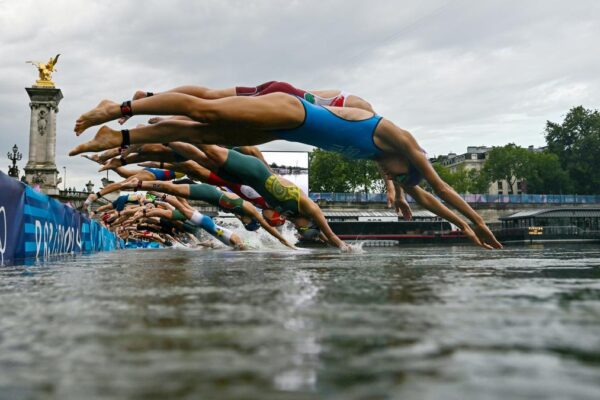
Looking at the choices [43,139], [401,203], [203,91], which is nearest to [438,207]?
[401,203]

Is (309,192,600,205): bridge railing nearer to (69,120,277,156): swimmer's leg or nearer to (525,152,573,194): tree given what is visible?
(525,152,573,194): tree

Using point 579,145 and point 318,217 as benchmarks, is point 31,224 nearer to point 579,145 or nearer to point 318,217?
point 318,217

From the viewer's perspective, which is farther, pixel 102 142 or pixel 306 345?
pixel 102 142

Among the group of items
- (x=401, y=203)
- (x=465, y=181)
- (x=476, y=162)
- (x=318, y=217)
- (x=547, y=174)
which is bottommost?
(x=318, y=217)

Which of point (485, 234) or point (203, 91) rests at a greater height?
point (203, 91)

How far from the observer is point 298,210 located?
33.3ft

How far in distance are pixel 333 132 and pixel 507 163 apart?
81.0 m

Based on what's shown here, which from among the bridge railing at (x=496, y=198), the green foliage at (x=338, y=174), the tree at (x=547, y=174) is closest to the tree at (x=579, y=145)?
the tree at (x=547, y=174)

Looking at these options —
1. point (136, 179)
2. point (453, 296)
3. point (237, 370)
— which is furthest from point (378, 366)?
point (136, 179)

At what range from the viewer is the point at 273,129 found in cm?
546

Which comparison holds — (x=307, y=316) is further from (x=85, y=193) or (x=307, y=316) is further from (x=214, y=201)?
(x=85, y=193)

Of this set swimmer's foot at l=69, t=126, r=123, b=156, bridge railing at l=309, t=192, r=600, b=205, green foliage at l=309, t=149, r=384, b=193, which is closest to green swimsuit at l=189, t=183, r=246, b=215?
swimmer's foot at l=69, t=126, r=123, b=156

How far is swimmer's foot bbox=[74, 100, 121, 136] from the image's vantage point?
5.16 m

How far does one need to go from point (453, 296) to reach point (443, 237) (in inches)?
2077
